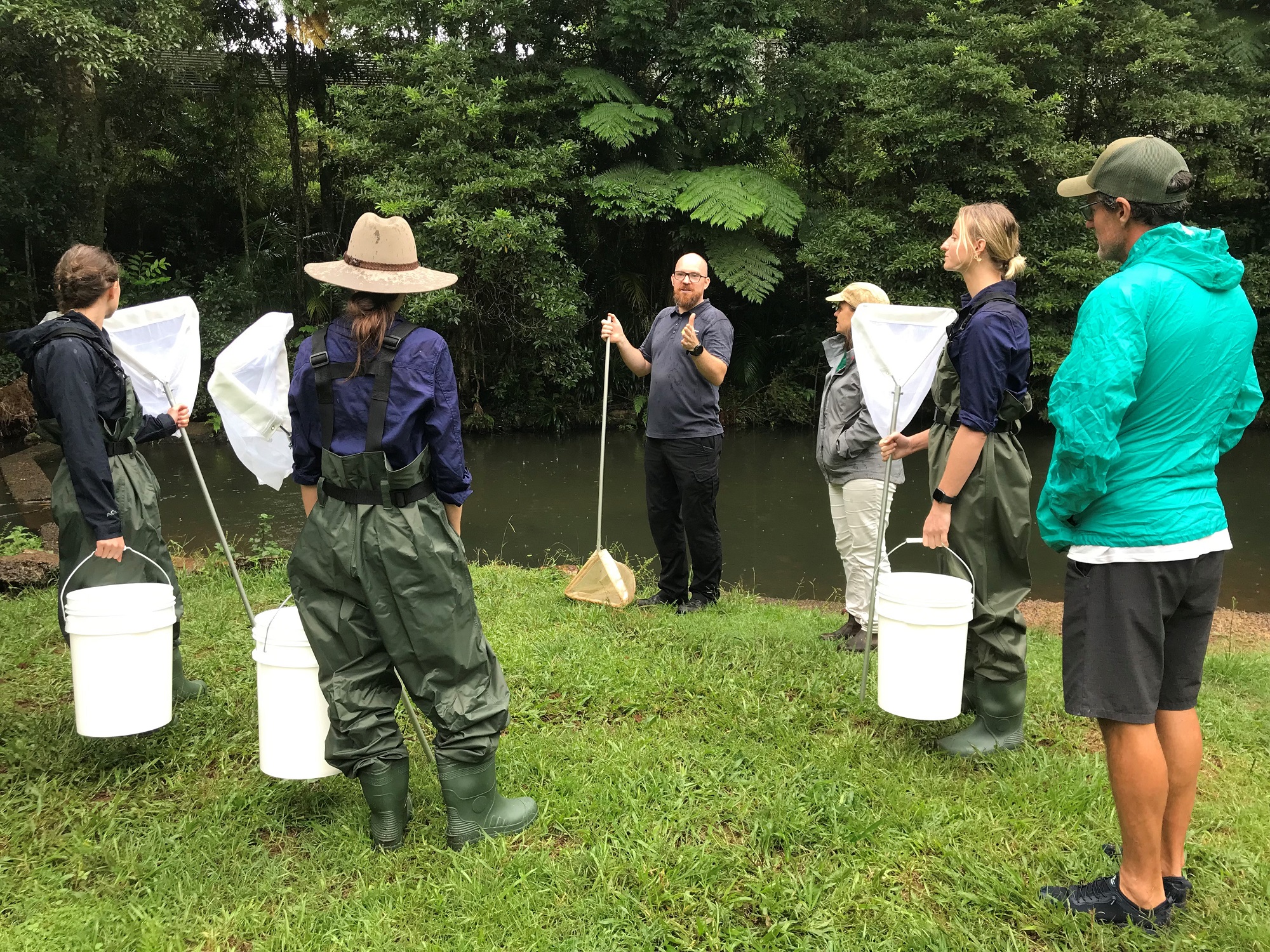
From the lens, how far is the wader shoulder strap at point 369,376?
258 cm

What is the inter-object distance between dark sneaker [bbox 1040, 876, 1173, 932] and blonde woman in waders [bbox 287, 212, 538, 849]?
162cm

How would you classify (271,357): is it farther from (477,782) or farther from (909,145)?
(909,145)

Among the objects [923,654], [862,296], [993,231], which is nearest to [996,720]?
[923,654]

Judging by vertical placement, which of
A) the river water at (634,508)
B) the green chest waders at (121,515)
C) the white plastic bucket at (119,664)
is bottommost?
the river water at (634,508)

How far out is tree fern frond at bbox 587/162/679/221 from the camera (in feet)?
41.6

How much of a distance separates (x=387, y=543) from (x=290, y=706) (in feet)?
2.05

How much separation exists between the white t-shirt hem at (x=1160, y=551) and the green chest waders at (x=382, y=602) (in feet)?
5.38

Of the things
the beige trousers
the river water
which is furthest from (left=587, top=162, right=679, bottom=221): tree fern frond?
the beige trousers

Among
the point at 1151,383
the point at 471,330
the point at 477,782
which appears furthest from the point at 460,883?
the point at 471,330

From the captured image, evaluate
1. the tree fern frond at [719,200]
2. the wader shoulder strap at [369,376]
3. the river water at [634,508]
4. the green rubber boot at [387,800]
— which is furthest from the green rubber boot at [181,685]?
the tree fern frond at [719,200]

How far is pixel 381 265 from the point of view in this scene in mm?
2691

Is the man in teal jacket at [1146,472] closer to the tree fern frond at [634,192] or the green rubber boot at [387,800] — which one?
the green rubber boot at [387,800]

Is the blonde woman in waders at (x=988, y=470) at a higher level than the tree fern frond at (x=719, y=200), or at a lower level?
lower

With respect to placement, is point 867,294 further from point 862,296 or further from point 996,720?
point 996,720
